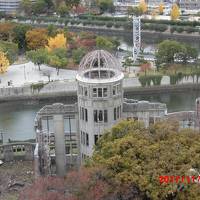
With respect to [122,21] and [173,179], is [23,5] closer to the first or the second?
[122,21]

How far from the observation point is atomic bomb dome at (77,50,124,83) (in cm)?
2581

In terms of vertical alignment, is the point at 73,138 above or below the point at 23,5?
below

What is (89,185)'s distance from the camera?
1869 centimetres

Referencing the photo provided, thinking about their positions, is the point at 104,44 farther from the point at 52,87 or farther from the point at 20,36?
the point at 52,87

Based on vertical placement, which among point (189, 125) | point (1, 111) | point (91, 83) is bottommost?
point (1, 111)

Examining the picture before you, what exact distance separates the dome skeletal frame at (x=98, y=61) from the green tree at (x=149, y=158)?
5240mm

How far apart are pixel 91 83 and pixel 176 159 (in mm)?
7709

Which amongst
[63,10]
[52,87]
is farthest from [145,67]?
[63,10]

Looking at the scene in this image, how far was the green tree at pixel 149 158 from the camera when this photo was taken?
18094 mm

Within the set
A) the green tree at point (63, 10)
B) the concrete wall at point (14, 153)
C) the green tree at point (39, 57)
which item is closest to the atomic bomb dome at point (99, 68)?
the concrete wall at point (14, 153)

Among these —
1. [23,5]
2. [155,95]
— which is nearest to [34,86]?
[155,95]

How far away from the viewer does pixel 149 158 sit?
762 inches

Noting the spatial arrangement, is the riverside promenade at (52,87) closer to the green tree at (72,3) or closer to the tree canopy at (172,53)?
the tree canopy at (172,53)

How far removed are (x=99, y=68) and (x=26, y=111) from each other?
2254 centimetres
